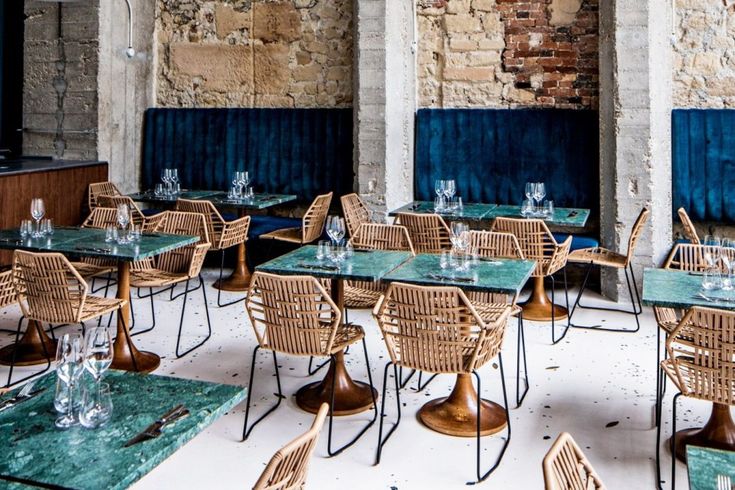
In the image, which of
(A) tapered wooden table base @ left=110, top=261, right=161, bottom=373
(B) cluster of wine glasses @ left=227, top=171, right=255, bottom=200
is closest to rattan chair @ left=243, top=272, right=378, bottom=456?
(A) tapered wooden table base @ left=110, top=261, right=161, bottom=373

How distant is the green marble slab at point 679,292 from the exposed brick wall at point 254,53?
15.6ft

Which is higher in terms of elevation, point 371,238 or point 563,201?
point 563,201

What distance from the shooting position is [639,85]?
608cm

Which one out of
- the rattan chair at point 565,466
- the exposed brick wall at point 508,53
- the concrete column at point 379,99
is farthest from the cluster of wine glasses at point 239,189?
the rattan chair at point 565,466

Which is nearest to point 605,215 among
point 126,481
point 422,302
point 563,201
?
point 563,201

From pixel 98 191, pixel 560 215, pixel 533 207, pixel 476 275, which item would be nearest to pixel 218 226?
pixel 98 191

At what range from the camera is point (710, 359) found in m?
2.89

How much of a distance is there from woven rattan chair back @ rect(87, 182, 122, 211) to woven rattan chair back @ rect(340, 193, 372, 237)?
2592mm

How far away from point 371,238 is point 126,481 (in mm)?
3327

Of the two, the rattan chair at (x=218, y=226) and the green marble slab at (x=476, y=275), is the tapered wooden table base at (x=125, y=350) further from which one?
the green marble slab at (x=476, y=275)

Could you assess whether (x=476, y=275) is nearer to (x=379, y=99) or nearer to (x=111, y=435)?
(x=111, y=435)

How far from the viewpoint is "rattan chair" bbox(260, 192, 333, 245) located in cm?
661

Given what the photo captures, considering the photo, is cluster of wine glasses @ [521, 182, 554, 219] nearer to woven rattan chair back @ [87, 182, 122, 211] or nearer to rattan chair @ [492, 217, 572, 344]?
rattan chair @ [492, 217, 572, 344]

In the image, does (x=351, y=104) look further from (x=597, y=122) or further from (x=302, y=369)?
(x=302, y=369)
